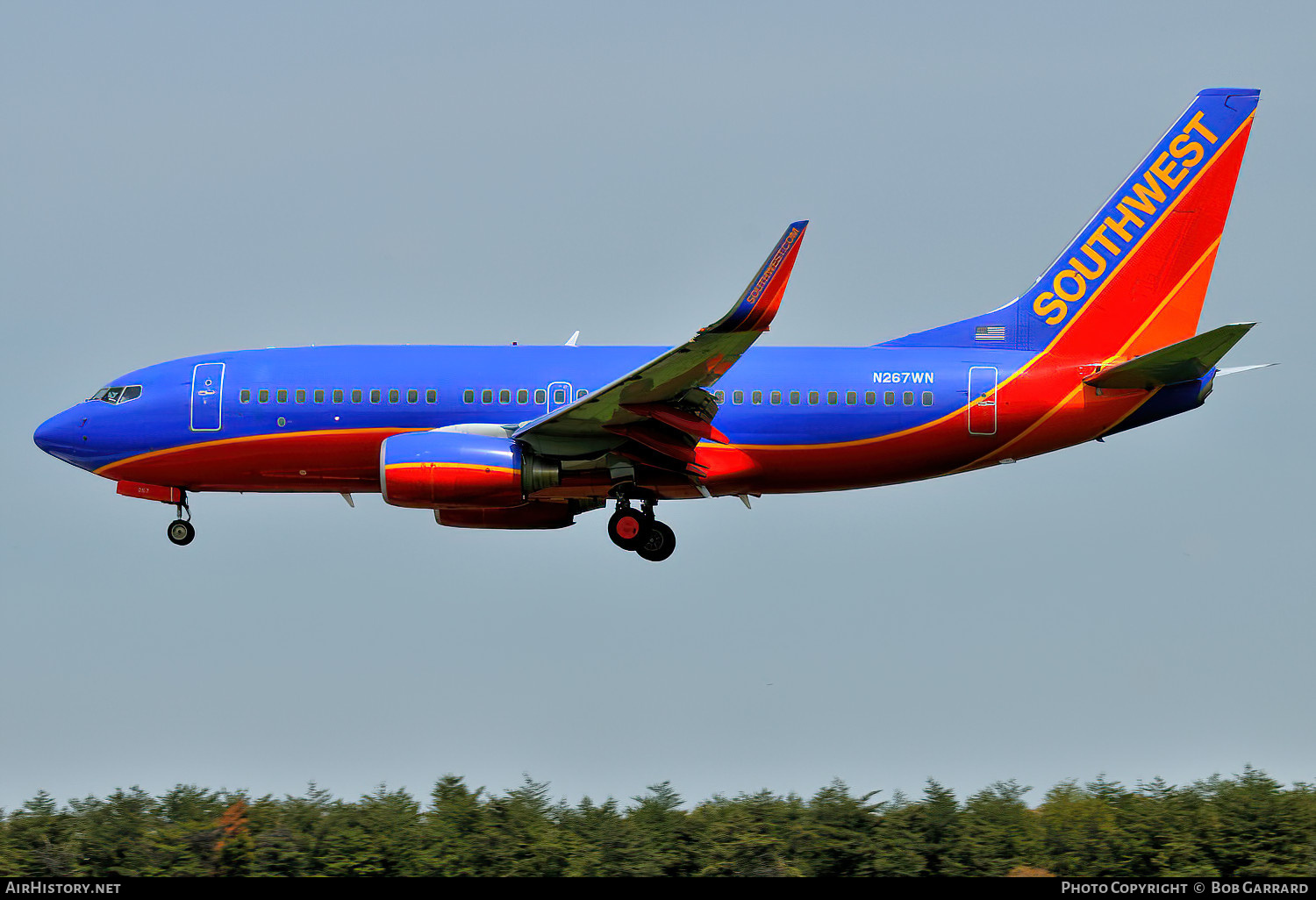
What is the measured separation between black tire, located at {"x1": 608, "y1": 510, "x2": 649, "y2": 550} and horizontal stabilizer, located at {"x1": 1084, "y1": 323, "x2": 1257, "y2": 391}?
391 inches

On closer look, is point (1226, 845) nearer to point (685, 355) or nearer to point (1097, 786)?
point (1097, 786)

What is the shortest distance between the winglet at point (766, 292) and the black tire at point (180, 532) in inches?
542

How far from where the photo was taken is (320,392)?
121 ft

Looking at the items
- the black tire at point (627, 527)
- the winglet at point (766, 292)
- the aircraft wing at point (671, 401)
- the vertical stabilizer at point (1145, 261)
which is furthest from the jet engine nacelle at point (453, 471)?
the vertical stabilizer at point (1145, 261)

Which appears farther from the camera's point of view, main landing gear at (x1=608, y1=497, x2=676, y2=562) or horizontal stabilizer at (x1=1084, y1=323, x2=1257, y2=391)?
main landing gear at (x1=608, y1=497, x2=676, y2=562)

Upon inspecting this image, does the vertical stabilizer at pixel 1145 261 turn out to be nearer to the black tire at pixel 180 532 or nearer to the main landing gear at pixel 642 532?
the main landing gear at pixel 642 532

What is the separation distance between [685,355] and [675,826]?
29.6 ft

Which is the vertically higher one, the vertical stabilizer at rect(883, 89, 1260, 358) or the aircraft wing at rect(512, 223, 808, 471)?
the vertical stabilizer at rect(883, 89, 1260, 358)

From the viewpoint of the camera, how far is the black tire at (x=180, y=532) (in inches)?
1533

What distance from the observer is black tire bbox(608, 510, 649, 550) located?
3756 centimetres

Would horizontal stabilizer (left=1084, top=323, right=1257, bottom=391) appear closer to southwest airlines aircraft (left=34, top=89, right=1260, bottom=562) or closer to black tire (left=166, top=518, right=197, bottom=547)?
southwest airlines aircraft (left=34, top=89, right=1260, bottom=562)

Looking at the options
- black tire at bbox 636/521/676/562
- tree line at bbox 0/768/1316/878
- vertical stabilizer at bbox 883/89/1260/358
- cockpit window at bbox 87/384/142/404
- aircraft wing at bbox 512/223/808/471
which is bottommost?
tree line at bbox 0/768/1316/878

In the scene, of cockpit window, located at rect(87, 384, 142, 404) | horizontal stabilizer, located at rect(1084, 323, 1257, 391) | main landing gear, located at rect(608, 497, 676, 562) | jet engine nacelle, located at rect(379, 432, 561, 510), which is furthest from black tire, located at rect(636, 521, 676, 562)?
cockpit window, located at rect(87, 384, 142, 404)

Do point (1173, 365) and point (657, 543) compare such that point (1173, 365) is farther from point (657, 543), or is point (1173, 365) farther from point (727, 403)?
point (657, 543)
